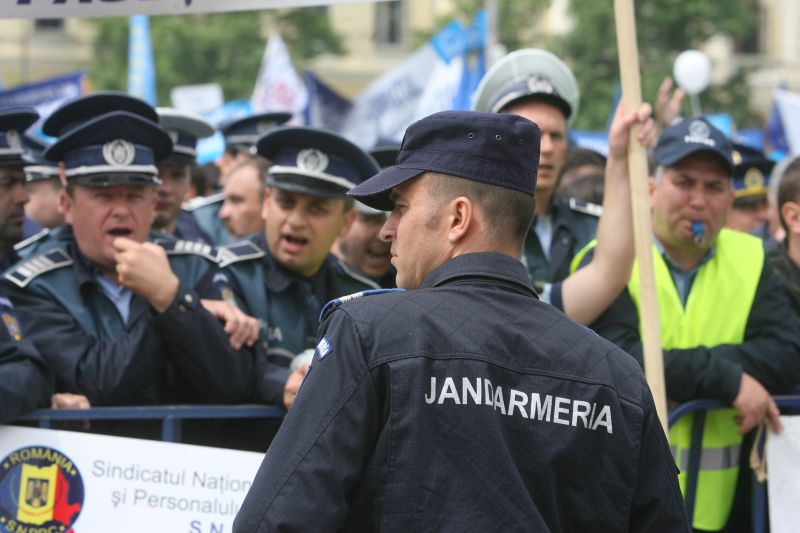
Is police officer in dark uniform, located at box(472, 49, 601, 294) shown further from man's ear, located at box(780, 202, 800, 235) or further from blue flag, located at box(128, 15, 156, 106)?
blue flag, located at box(128, 15, 156, 106)

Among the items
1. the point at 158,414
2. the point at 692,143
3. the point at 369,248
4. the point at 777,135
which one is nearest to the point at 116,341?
the point at 158,414

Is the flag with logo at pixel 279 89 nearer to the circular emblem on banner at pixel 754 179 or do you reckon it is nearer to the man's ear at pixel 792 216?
the circular emblem on banner at pixel 754 179

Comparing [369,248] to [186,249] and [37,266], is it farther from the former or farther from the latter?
[37,266]

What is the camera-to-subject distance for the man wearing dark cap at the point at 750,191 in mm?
8797

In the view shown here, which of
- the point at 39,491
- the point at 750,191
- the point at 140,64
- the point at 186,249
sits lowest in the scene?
the point at 39,491

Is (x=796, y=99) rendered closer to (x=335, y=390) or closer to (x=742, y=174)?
(x=742, y=174)

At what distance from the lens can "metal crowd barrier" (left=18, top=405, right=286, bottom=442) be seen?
4.27 metres

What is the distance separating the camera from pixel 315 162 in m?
5.21

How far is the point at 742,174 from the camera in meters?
8.93

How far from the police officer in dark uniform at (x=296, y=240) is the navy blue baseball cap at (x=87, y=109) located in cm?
56

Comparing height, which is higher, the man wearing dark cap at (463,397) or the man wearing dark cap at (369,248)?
the man wearing dark cap at (369,248)

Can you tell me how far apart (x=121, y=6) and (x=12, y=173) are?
106 cm

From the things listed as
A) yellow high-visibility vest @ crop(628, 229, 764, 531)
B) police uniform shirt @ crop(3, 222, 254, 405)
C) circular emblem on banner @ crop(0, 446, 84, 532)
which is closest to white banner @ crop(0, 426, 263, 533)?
circular emblem on banner @ crop(0, 446, 84, 532)

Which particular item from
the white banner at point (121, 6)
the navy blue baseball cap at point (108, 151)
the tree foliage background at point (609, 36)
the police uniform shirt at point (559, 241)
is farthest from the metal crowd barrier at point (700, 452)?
the tree foliage background at point (609, 36)
